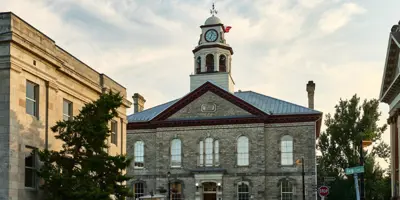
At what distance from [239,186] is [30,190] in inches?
1317

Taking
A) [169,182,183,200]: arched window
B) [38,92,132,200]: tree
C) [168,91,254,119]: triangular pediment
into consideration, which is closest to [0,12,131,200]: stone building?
[38,92,132,200]: tree

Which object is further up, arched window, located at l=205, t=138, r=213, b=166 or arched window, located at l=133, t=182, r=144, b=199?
arched window, located at l=205, t=138, r=213, b=166

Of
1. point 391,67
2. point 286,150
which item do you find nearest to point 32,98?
point 391,67

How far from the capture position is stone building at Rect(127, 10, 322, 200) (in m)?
53.8

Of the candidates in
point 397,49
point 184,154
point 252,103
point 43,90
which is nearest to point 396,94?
point 397,49

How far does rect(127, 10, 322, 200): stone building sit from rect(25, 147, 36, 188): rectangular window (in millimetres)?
30765

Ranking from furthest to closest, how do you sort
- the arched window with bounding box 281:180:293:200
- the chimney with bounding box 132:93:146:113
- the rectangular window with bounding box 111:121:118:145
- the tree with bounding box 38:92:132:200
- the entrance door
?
1. the chimney with bounding box 132:93:146:113
2. the entrance door
3. the arched window with bounding box 281:180:293:200
4. the rectangular window with bounding box 111:121:118:145
5. the tree with bounding box 38:92:132:200

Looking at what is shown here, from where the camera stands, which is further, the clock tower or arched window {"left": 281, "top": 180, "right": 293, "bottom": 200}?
the clock tower

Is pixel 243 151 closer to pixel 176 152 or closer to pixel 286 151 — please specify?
pixel 286 151

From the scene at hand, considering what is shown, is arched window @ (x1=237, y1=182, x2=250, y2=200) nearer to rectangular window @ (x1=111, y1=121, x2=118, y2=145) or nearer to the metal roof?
the metal roof

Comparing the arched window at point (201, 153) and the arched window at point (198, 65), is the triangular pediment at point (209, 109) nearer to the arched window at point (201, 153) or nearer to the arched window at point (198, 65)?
the arched window at point (201, 153)

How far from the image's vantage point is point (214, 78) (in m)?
60.6

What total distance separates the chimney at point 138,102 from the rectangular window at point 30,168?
138 feet

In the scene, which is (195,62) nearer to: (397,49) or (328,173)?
(328,173)
